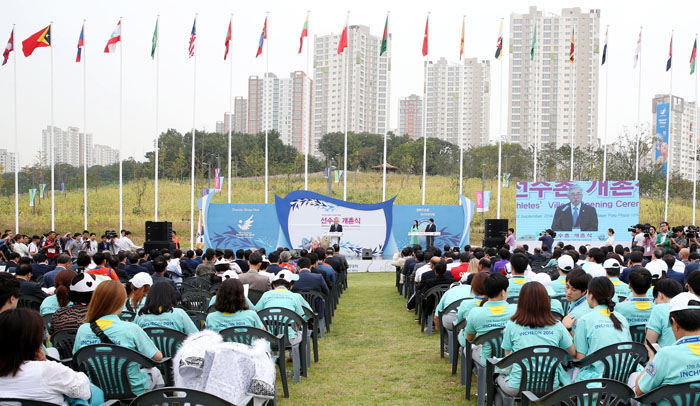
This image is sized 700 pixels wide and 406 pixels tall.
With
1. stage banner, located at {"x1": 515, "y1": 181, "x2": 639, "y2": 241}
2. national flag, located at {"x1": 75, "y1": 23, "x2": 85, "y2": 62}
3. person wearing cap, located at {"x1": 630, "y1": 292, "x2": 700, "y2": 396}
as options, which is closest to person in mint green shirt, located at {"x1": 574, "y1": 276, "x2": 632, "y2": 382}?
person wearing cap, located at {"x1": 630, "y1": 292, "x2": 700, "y2": 396}

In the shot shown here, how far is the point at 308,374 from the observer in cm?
607

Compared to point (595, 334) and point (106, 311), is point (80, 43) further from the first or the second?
point (595, 334)

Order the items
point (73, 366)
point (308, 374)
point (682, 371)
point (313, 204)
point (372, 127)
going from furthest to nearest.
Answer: point (372, 127), point (313, 204), point (308, 374), point (73, 366), point (682, 371)

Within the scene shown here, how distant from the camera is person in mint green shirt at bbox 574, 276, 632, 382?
3.81 metres

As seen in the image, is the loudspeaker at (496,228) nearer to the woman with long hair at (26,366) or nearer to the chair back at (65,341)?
the chair back at (65,341)

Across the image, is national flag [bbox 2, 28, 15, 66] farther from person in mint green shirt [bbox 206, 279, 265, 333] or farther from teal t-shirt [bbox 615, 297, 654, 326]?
teal t-shirt [bbox 615, 297, 654, 326]

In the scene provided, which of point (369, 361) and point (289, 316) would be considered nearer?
point (289, 316)

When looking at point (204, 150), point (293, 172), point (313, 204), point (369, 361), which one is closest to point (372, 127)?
point (293, 172)

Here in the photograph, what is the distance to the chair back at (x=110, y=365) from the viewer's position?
3627 mm

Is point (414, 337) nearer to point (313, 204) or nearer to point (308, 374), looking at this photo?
point (308, 374)

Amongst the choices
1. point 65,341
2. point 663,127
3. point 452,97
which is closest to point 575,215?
point 663,127

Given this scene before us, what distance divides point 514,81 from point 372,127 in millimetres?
13182

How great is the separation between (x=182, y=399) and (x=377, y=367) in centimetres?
383

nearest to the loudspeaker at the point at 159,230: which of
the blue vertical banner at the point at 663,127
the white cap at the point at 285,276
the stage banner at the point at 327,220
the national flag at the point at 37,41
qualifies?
the stage banner at the point at 327,220
